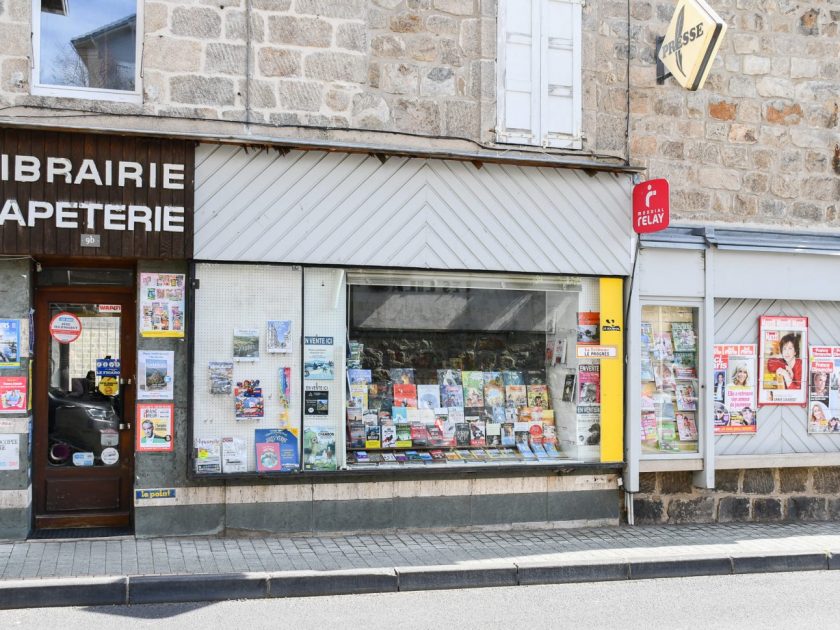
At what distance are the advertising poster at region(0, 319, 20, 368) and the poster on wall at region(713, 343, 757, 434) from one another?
22.7ft

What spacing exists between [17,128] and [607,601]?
6189mm

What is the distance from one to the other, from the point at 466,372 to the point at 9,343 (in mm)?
4347

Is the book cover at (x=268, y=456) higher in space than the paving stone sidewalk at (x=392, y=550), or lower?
higher

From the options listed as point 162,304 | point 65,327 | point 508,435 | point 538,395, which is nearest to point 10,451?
point 65,327

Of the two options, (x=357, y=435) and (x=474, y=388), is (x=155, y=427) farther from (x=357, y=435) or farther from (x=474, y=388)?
(x=474, y=388)

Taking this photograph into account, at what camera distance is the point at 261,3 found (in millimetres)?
8359

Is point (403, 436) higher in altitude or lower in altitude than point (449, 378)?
lower

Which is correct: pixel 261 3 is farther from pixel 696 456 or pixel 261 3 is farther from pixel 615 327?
pixel 696 456

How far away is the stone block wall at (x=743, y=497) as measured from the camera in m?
9.37

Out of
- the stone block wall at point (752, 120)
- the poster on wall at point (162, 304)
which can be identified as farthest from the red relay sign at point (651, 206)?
the poster on wall at point (162, 304)

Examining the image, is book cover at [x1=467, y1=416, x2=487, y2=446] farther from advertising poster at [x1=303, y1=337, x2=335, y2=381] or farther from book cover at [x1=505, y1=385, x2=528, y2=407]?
advertising poster at [x1=303, y1=337, x2=335, y2=381]

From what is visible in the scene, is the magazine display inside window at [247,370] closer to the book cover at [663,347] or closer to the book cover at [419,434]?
the book cover at [419,434]

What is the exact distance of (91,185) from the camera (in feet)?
25.5

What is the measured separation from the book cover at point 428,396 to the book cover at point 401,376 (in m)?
0.13
